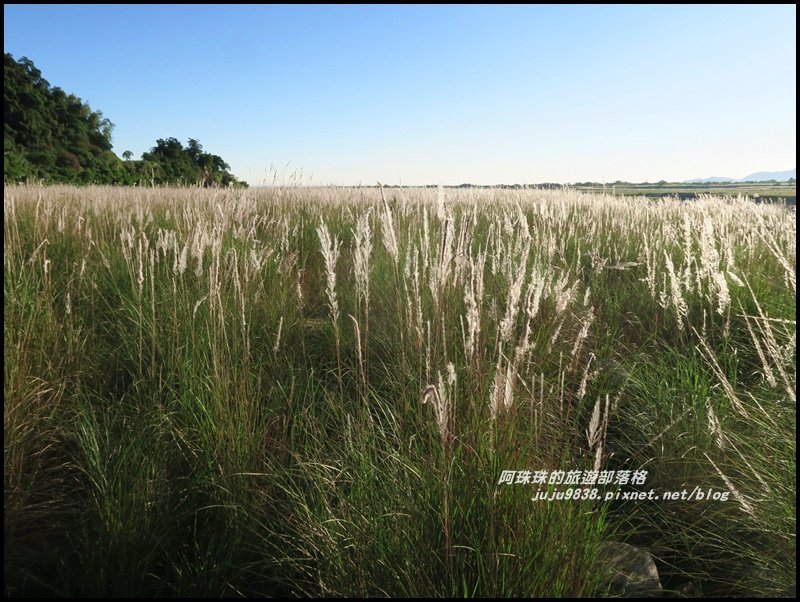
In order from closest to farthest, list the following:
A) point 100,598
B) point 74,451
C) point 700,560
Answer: point 100,598 < point 700,560 < point 74,451

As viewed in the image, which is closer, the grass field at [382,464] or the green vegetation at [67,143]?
the grass field at [382,464]

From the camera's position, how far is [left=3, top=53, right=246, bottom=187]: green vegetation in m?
24.0

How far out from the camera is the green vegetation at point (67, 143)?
78.6ft

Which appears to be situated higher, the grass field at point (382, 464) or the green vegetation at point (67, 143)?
the green vegetation at point (67, 143)

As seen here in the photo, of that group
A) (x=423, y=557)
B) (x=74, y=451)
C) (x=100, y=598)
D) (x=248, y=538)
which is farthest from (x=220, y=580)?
(x=74, y=451)

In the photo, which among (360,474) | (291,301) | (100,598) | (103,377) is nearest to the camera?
(100,598)

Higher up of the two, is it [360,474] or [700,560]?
[360,474]

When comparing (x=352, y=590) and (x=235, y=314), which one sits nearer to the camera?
(x=352, y=590)

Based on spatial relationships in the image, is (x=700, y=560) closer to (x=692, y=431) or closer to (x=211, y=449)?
(x=692, y=431)

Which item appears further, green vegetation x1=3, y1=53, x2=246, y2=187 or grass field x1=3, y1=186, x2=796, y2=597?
green vegetation x1=3, y1=53, x2=246, y2=187

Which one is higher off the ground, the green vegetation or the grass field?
the green vegetation

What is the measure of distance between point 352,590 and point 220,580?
1.52 feet

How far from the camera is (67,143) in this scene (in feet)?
90.4

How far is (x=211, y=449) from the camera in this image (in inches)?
66.9
